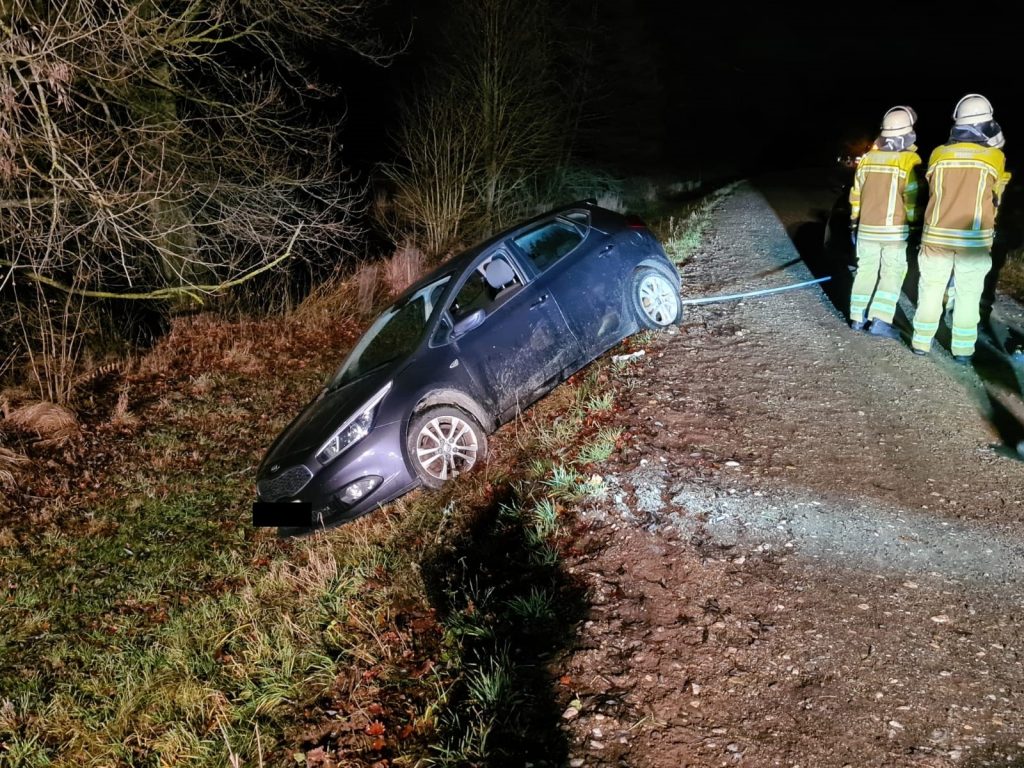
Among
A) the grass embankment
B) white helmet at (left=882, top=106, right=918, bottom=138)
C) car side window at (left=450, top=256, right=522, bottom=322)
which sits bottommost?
the grass embankment

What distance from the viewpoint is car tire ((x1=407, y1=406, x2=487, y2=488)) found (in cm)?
541

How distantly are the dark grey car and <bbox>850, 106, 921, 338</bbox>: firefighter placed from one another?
1890mm

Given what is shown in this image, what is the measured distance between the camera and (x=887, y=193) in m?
6.27

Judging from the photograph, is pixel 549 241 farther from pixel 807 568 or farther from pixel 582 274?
pixel 807 568

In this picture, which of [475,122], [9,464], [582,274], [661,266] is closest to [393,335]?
[582,274]

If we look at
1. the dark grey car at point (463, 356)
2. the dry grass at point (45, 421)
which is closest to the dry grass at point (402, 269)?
the dry grass at point (45, 421)

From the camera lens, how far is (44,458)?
7430 millimetres

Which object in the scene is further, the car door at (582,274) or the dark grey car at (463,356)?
the car door at (582,274)

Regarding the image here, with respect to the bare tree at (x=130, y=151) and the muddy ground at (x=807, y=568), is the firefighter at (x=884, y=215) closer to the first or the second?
the muddy ground at (x=807, y=568)

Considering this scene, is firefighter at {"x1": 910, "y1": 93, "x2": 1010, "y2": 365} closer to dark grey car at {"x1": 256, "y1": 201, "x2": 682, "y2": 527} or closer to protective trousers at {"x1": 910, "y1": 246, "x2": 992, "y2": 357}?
protective trousers at {"x1": 910, "y1": 246, "x2": 992, "y2": 357}

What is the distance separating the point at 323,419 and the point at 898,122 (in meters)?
5.64

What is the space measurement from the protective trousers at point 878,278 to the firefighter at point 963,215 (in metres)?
0.45

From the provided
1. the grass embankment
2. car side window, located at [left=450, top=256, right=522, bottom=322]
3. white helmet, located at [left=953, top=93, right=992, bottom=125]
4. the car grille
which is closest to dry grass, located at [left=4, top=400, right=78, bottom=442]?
the grass embankment

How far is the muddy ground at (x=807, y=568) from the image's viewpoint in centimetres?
303
